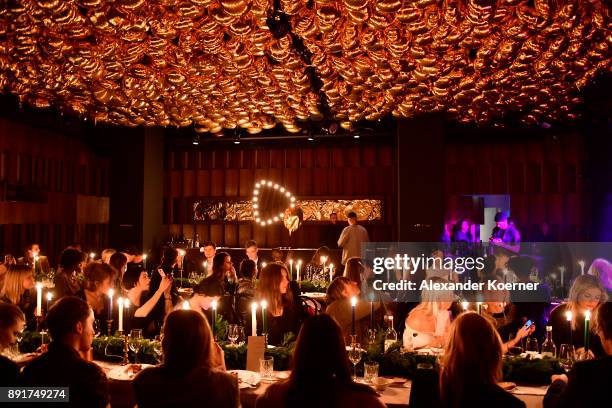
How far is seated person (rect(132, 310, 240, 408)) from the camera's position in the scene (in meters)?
2.33

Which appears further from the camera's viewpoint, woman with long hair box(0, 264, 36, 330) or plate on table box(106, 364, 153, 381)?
woman with long hair box(0, 264, 36, 330)

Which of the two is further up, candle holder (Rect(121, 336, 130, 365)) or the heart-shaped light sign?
the heart-shaped light sign

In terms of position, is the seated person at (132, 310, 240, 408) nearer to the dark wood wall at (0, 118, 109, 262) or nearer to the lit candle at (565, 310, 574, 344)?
the lit candle at (565, 310, 574, 344)

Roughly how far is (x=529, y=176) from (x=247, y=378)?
11.1 metres

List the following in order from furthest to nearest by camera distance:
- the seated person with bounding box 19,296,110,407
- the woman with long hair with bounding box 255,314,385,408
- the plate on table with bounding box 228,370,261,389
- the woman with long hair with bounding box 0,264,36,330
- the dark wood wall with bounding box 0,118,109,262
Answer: the dark wood wall with bounding box 0,118,109,262
the woman with long hair with bounding box 0,264,36,330
the plate on table with bounding box 228,370,261,389
the seated person with bounding box 19,296,110,407
the woman with long hair with bounding box 255,314,385,408

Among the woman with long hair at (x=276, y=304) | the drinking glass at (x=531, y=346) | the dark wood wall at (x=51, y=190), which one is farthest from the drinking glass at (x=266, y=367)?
the dark wood wall at (x=51, y=190)

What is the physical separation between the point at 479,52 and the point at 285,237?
779 cm

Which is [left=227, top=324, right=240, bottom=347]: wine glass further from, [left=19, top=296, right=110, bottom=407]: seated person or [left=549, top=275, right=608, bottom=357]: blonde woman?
[left=549, top=275, right=608, bottom=357]: blonde woman

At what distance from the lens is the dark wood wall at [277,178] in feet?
43.7

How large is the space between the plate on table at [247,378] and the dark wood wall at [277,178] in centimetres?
987

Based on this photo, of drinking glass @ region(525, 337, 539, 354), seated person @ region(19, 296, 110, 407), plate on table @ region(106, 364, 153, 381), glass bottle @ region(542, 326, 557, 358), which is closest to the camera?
seated person @ region(19, 296, 110, 407)

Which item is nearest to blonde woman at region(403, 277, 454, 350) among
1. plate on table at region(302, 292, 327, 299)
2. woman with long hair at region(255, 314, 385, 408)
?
woman with long hair at region(255, 314, 385, 408)

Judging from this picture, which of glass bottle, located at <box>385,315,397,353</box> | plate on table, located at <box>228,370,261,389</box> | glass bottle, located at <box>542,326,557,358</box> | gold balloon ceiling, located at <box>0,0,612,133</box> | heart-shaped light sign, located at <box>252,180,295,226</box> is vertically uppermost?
gold balloon ceiling, located at <box>0,0,612,133</box>

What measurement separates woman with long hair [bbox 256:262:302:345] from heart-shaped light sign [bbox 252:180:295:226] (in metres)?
8.60
